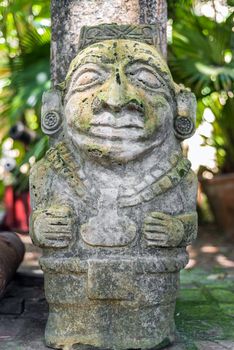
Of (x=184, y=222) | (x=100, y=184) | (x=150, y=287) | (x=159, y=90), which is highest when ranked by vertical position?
(x=159, y=90)

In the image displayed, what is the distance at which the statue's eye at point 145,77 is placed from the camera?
2.74 m

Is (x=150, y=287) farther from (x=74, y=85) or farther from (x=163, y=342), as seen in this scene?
(x=74, y=85)

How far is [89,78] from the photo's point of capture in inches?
108

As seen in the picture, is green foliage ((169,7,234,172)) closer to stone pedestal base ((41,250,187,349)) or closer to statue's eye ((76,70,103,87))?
statue's eye ((76,70,103,87))

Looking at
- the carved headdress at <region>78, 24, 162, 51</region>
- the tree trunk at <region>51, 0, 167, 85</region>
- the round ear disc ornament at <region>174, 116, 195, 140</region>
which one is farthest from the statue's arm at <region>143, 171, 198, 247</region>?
the tree trunk at <region>51, 0, 167, 85</region>

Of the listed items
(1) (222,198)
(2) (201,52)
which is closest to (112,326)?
(2) (201,52)

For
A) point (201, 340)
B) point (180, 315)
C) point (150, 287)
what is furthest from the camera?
point (180, 315)

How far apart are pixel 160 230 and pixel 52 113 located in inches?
30.2

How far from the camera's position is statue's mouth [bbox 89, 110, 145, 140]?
261 centimetres

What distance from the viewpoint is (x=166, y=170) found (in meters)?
2.72

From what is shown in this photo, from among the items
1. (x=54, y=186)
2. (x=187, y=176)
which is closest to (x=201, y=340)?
(x=187, y=176)

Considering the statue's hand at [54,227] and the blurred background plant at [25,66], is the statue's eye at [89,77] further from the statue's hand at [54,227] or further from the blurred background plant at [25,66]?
the blurred background plant at [25,66]

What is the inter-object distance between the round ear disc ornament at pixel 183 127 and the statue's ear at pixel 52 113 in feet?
1.83

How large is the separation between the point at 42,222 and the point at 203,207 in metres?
6.01
